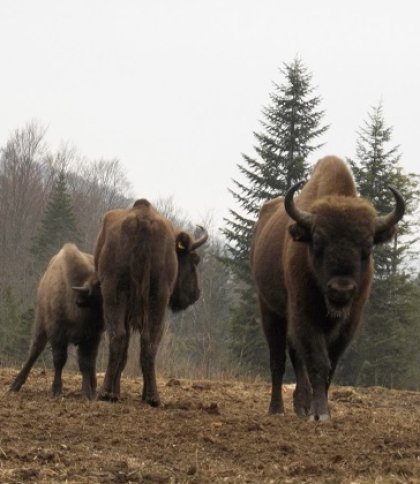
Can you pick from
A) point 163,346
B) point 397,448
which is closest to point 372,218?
point 397,448

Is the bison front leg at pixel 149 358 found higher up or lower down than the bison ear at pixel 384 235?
lower down

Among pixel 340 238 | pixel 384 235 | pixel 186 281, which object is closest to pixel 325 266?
pixel 340 238

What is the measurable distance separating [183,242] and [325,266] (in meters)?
4.65

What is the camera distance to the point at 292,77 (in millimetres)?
36812

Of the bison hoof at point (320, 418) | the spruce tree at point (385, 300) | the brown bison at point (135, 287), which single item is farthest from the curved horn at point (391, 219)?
the spruce tree at point (385, 300)

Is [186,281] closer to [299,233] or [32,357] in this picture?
[32,357]

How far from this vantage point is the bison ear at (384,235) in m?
7.58

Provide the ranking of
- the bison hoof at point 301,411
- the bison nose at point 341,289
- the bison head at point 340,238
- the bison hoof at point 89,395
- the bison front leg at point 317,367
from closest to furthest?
the bison nose at point 341,289, the bison head at point 340,238, the bison front leg at point 317,367, the bison hoof at point 301,411, the bison hoof at point 89,395

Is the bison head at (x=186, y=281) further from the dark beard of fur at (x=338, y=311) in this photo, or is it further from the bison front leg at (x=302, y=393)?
the dark beard of fur at (x=338, y=311)

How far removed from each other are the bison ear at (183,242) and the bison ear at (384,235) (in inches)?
171

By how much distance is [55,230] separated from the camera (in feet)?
174

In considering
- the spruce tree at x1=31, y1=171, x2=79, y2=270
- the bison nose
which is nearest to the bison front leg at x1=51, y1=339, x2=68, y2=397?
the bison nose

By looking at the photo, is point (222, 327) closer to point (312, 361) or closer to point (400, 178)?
point (400, 178)

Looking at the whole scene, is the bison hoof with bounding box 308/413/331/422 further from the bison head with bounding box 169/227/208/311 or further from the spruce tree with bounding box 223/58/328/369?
the spruce tree with bounding box 223/58/328/369
